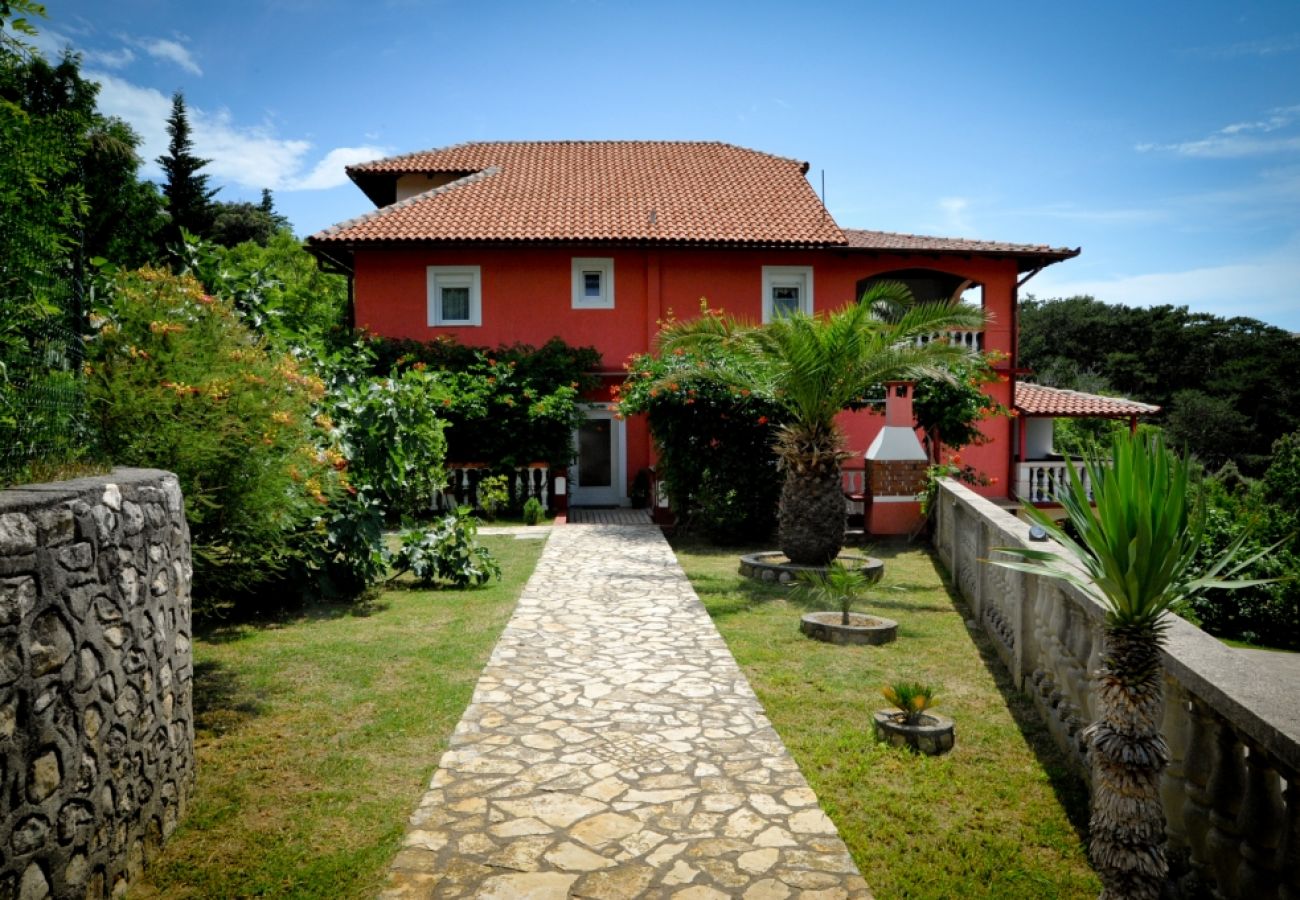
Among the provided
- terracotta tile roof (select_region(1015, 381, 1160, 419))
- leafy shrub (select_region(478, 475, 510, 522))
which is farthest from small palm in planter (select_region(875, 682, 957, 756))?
terracotta tile roof (select_region(1015, 381, 1160, 419))

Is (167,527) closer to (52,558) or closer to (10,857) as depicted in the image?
(52,558)

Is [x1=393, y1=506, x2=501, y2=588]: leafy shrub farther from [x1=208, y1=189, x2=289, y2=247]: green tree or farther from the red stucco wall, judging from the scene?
[x1=208, y1=189, x2=289, y2=247]: green tree

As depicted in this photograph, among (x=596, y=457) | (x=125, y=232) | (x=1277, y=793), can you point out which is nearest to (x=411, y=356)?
(x=596, y=457)

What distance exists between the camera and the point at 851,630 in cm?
790

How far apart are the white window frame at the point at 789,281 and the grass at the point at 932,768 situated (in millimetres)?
12501

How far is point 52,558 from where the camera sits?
311cm

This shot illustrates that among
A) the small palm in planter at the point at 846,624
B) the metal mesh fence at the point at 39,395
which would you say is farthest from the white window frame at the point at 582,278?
the metal mesh fence at the point at 39,395

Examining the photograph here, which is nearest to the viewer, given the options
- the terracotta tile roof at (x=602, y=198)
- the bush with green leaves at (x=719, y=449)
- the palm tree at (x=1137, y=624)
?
the palm tree at (x=1137, y=624)

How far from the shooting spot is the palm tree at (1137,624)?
3.06 m

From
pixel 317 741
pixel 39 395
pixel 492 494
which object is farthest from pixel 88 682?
pixel 492 494

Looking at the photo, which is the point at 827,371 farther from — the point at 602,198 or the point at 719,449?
the point at 602,198

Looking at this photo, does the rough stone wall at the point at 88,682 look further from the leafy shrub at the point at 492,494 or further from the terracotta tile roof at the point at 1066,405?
the terracotta tile roof at the point at 1066,405

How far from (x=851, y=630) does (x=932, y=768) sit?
2.85 metres

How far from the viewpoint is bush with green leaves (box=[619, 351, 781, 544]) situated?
14.1 metres
